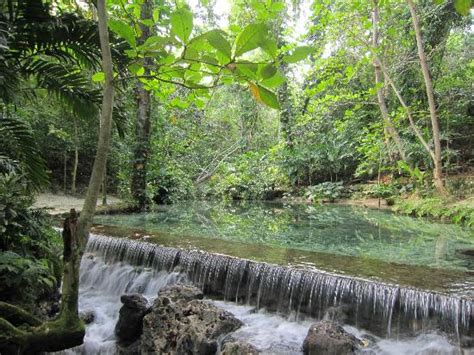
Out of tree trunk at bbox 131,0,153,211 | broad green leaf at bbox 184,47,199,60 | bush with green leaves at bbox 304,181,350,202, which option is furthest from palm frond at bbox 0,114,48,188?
bush with green leaves at bbox 304,181,350,202

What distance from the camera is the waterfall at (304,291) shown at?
401 centimetres

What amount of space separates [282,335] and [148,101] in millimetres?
8954

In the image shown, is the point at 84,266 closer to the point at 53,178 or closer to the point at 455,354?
the point at 455,354

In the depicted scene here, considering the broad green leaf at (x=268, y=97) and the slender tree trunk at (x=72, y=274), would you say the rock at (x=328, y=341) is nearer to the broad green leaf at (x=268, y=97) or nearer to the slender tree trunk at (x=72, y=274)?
the slender tree trunk at (x=72, y=274)

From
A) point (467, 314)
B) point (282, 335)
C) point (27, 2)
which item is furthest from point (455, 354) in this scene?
point (27, 2)

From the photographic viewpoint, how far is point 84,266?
6730 millimetres

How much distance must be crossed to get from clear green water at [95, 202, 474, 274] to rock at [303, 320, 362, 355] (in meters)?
1.57

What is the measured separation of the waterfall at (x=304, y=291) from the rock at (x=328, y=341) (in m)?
0.56

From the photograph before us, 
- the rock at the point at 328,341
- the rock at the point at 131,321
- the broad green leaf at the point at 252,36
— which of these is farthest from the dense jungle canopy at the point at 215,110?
the rock at the point at 328,341

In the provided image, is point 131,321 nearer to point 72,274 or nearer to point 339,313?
point 339,313

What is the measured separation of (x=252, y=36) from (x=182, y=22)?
0.78 feet

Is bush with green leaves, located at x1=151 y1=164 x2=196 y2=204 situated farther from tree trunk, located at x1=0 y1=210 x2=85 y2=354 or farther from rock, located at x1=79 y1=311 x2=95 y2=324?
tree trunk, located at x1=0 y1=210 x2=85 y2=354

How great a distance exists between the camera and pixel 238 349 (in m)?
3.73

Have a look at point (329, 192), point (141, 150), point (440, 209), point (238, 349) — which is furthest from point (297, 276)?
point (329, 192)
